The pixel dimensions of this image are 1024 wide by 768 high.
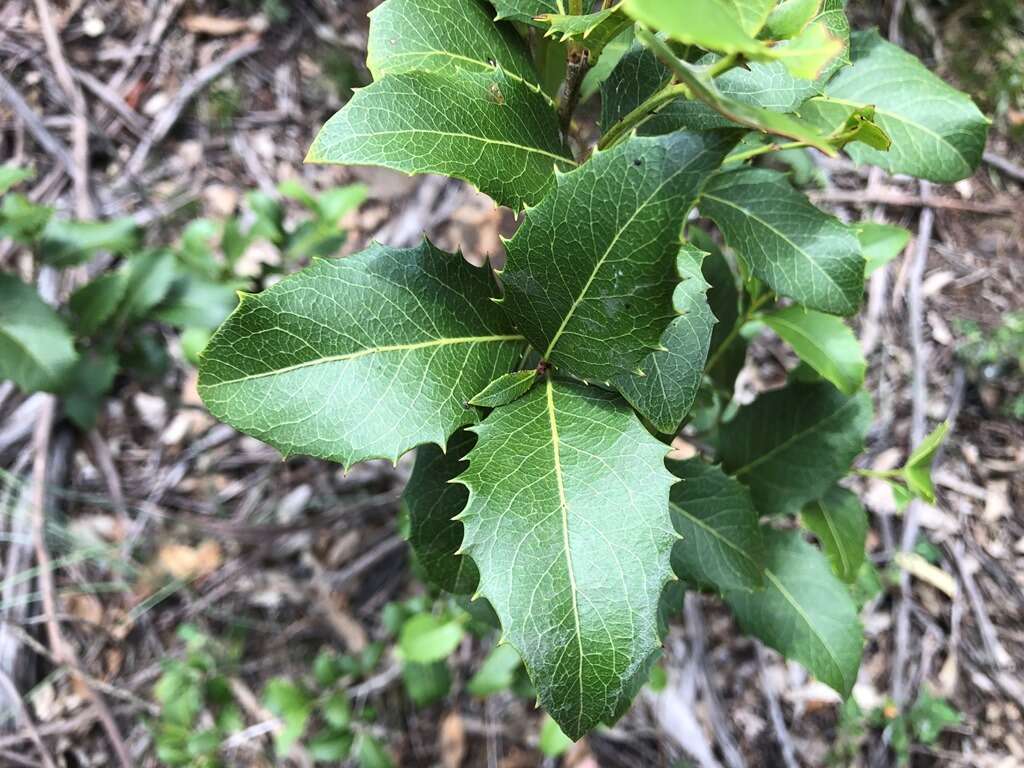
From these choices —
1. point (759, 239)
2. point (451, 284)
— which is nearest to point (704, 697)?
point (759, 239)

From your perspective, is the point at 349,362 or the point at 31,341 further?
the point at 31,341

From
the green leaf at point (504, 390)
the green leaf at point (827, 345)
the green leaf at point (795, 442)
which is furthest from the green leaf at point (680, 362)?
the green leaf at point (795, 442)

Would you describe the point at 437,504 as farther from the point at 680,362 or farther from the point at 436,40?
the point at 436,40

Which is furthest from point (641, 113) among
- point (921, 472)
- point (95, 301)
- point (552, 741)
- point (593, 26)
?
point (95, 301)

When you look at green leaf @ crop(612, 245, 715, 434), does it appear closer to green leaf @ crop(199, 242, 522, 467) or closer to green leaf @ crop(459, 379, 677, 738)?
green leaf @ crop(459, 379, 677, 738)

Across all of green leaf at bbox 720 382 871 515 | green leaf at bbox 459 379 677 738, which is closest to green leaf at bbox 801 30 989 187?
green leaf at bbox 720 382 871 515

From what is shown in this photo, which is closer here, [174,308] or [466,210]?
[174,308]

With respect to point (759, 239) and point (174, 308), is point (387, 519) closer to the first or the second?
point (174, 308)
